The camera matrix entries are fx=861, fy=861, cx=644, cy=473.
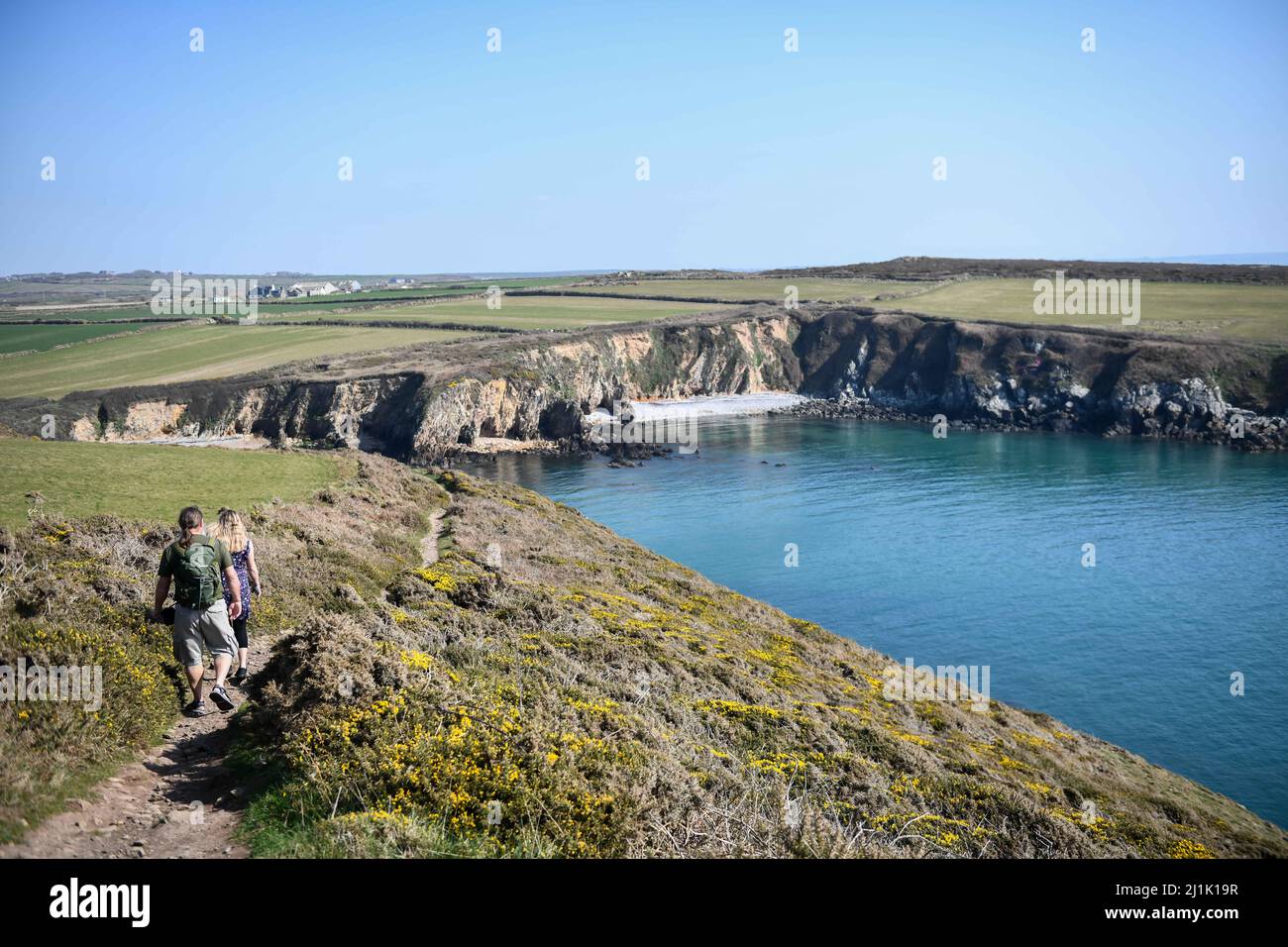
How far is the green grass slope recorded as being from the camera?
872 centimetres

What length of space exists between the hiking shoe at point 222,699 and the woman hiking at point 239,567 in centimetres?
78

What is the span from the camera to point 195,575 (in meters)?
10.6

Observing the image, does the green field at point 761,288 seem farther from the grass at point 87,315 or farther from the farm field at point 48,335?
the farm field at point 48,335

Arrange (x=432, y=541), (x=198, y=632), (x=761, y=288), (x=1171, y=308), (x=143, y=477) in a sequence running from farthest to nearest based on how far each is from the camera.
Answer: (x=761, y=288) < (x=1171, y=308) < (x=432, y=541) < (x=143, y=477) < (x=198, y=632)

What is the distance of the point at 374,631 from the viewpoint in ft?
43.1

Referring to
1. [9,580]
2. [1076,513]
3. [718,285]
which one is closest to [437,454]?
[1076,513]

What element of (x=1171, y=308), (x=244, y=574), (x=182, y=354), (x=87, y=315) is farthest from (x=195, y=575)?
(x=87, y=315)

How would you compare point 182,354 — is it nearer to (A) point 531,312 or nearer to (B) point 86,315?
(A) point 531,312

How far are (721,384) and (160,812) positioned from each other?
108 metres

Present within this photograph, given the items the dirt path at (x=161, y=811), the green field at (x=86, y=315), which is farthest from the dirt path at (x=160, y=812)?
the green field at (x=86, y=315)

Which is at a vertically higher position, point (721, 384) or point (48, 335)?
point (48, 335)

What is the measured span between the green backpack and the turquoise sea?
26371mm

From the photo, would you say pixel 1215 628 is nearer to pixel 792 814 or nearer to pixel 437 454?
pixel 792 814

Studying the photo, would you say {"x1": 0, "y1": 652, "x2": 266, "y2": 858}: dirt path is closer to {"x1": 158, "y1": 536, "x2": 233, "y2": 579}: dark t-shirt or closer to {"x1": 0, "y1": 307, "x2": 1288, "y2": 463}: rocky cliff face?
{"x1": 158, "y1": 536, "x2": 233, "y2": 579}: dark t-shirt
